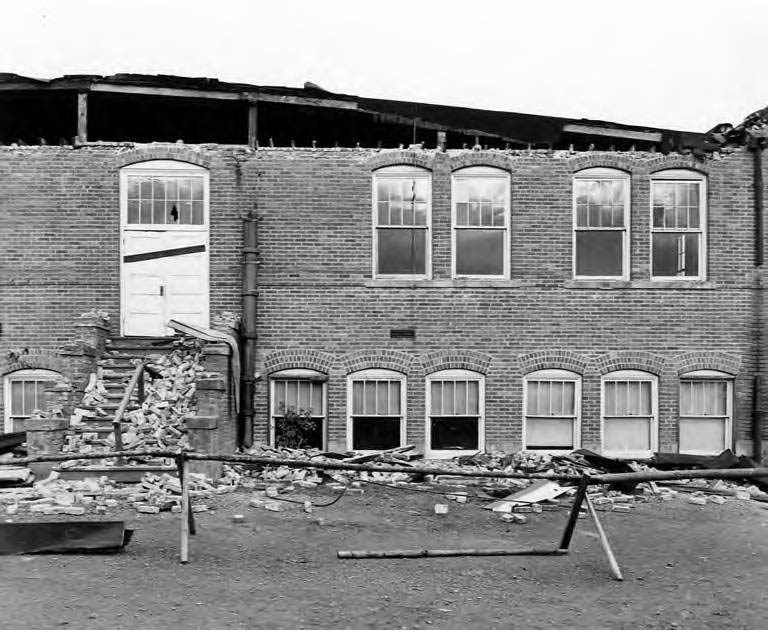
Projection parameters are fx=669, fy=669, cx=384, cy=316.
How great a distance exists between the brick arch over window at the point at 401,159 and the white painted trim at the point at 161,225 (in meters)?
3.11

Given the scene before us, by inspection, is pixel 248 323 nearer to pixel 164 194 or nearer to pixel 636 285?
pixel 164 194

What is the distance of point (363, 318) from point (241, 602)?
7.21m

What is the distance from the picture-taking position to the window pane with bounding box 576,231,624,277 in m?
12.6

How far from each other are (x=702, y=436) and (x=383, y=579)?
8664mm

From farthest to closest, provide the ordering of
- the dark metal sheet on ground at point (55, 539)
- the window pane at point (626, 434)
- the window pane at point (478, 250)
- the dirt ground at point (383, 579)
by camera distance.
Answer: the window pane at point (478, 250) → the window pane at point (626, 434) → the dark metal sheet on ground at point (55, 539) → the dirt ground at point (383, 579)

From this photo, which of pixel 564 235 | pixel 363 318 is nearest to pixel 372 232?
pixel 363 318

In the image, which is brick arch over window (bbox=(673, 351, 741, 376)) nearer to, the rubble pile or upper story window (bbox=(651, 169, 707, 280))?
upper story window (bbox=(651, 169, 707, 280))

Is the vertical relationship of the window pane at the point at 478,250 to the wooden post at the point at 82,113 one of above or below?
below

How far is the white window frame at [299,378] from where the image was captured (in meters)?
12.3

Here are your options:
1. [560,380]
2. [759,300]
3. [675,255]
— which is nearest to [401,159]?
[560,380]

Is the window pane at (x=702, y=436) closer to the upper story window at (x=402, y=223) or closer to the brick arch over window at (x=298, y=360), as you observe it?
the upper story window at (x=402, y=223)

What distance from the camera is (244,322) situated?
1222cm

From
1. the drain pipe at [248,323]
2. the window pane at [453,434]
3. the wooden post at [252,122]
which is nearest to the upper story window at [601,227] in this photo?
the window pane at [453,434]

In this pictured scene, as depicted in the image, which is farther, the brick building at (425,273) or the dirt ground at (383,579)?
the brick building at (425,273)
